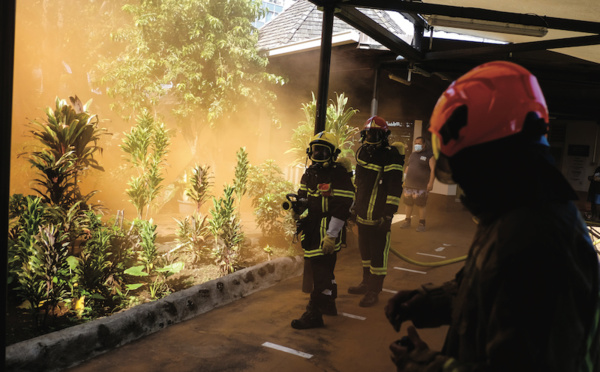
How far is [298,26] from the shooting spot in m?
15.1

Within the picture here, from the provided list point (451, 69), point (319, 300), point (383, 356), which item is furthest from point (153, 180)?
point (451, 69)

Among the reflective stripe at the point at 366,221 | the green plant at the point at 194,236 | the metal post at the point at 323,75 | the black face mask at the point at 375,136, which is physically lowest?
the green plant at the point at 194,236

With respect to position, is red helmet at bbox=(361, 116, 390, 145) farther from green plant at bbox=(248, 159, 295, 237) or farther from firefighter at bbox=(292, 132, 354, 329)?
green plant at bbox=(248, 159, 295, 237)

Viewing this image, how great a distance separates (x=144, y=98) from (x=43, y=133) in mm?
7909

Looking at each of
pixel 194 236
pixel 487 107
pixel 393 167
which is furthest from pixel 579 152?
pixel 487 107

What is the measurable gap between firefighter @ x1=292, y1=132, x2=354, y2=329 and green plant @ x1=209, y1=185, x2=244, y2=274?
4.88 feet

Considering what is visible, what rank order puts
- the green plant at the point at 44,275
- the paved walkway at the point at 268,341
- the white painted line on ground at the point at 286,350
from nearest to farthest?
1. the paved walkway at the point at 268,341
2. the green plant at the point at 44,275
3. the white painted line on ground at the point at 286,350

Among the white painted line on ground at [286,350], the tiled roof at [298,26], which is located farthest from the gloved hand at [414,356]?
the tiled roof at [298,26]

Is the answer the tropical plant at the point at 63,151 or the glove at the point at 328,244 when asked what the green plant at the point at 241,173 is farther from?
the glove at the point at 328,244

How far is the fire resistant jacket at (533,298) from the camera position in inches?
42.8

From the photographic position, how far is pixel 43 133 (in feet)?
17.1

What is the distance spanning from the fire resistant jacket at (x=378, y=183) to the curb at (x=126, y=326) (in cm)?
167

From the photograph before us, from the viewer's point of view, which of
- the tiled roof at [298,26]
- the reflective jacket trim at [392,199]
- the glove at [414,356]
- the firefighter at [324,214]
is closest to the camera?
the glove at [414,356]

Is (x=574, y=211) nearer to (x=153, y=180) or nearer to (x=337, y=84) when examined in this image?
(x=153, y=180)
